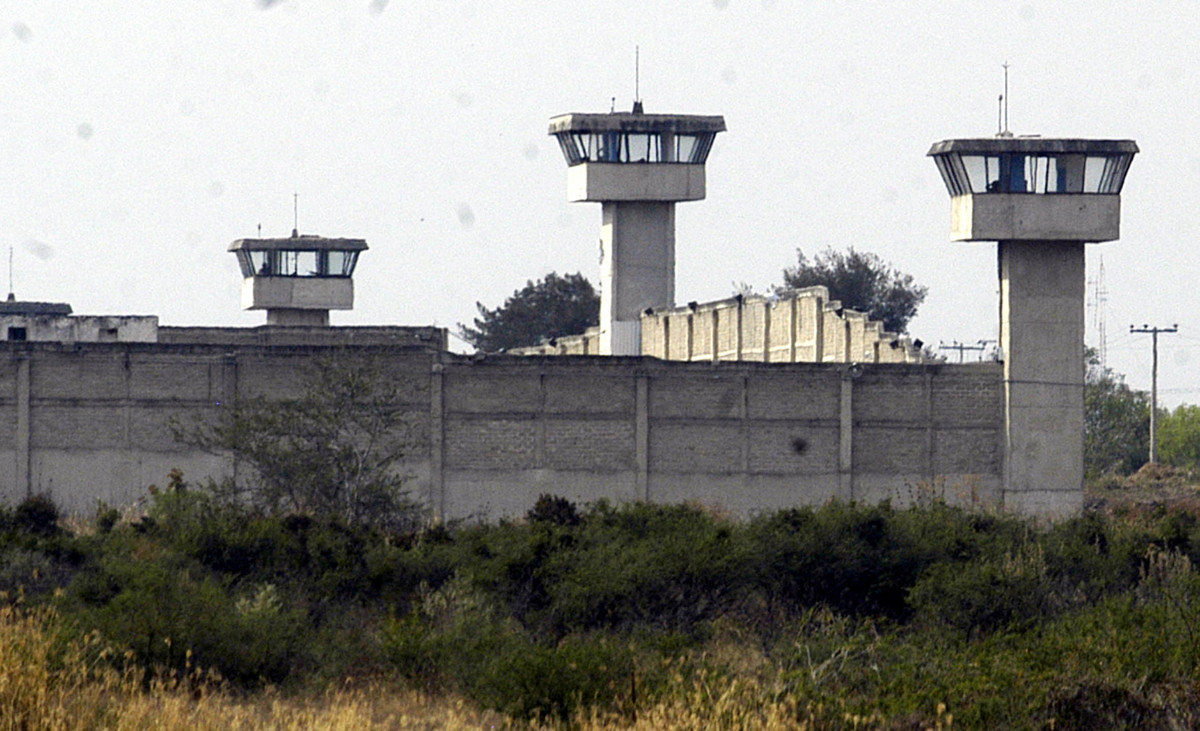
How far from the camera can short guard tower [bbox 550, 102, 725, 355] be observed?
62031mm

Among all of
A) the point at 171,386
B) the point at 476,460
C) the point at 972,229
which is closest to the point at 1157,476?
the point at 972,229

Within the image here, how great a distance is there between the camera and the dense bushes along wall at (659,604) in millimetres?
14836

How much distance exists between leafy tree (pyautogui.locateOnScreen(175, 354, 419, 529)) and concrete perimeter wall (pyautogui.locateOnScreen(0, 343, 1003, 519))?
32.5 inches

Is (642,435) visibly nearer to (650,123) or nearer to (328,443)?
(328,443)

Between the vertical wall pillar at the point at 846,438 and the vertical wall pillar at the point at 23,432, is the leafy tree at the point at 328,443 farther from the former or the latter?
the vertical wall pillar at the point at 846,438

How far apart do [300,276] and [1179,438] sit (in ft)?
141

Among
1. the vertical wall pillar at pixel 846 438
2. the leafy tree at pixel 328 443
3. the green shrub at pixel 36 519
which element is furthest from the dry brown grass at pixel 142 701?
the vertical wall pillar at pixel 846 438

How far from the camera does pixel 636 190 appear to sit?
61.9 metres

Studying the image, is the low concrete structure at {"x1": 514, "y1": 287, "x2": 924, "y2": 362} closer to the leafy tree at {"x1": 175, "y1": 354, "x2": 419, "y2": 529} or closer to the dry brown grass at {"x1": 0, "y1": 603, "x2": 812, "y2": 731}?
the leafy tree at {"x1": 175, "y1": 354, "x2": 419, "y2": 529}

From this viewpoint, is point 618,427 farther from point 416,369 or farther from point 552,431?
point 416,369

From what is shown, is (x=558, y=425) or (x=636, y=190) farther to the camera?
(x=636, y=190)

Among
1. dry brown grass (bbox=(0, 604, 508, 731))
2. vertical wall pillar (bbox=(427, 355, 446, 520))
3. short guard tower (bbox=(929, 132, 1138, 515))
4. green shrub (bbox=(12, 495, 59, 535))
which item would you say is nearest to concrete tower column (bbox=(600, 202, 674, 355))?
short guard tower (bbox=(929, 132, 1138, 515))

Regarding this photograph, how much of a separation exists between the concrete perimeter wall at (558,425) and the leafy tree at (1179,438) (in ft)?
166

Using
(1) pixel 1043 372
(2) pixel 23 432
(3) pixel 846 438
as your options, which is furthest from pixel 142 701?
(1) pixel 1043 372
